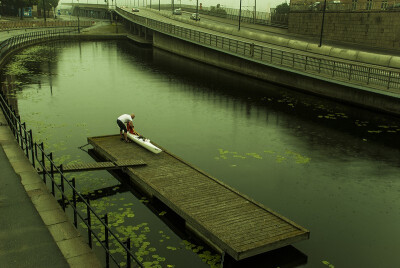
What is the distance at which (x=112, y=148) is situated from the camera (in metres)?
19.2

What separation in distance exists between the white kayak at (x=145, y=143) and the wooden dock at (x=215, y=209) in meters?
0.47

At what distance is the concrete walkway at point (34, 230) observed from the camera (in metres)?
8.54

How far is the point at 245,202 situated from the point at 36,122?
1652 cm

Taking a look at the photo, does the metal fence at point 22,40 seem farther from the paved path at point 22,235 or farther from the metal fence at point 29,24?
the paved path at point 22,235

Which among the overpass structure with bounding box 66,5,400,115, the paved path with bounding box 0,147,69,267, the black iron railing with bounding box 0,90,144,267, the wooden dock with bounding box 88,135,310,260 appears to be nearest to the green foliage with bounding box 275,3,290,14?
the overpass structure with bounding box 66,5,400,115

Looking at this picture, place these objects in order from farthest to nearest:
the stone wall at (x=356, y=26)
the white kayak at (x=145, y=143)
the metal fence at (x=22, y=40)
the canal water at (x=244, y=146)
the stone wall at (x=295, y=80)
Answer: the metal fence at (x=22, y=40) → the stone wall at (x=356, y=26) → the stone wall at (x=295, y=80) → the white kayak at (x=145, y=143) → the canal water at (x=244, y=146)

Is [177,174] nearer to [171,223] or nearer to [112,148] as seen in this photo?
[171,223]

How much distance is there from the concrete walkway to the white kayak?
6.25 meters

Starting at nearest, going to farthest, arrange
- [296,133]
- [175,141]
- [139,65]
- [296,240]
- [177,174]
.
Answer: [296,240] < [177,174] < [175,141] < [296,133] < [139,65]

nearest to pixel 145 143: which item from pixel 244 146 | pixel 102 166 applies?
pixel 102 166

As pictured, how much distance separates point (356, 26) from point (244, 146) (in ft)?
121

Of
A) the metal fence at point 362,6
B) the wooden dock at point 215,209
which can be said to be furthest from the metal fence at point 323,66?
the wooden dock at point 215,209

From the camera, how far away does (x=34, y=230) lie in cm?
960

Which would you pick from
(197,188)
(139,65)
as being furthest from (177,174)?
(139,65)
